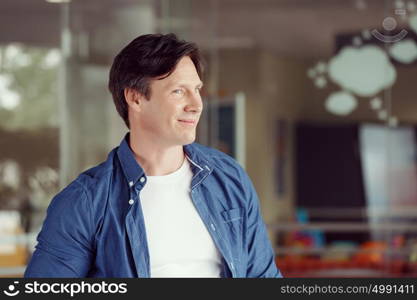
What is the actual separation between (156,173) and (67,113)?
487cm

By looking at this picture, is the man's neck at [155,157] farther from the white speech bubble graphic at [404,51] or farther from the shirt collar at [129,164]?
the white speech bubble graphic at [404,51]

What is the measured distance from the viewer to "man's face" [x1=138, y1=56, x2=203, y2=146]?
1.65m

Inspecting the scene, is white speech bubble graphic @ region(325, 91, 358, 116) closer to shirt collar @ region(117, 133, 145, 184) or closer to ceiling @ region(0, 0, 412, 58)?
ceiling @ region(0, 0, 412, 58)

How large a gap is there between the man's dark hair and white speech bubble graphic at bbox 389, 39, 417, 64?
456 cm

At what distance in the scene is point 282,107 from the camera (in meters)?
6.20

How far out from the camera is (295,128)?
615 cm

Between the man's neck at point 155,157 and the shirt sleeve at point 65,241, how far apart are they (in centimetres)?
16

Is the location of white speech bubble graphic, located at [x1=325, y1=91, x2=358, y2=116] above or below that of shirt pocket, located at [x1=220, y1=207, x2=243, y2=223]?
below

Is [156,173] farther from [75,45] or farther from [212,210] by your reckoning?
[75,45]

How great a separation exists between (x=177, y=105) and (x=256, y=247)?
287 millimetres

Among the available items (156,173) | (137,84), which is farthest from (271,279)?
(137,84)

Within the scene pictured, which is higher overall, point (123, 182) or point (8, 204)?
point (123, 182)

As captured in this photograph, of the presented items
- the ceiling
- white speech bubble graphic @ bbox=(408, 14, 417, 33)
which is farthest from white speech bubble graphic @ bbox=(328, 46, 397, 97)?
white speech bubble graphic @ bbox=(408, 14, 417, 33)

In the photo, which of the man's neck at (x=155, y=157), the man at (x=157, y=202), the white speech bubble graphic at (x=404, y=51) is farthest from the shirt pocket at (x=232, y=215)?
the white speech bubble graphic at (x=404, y=51)
